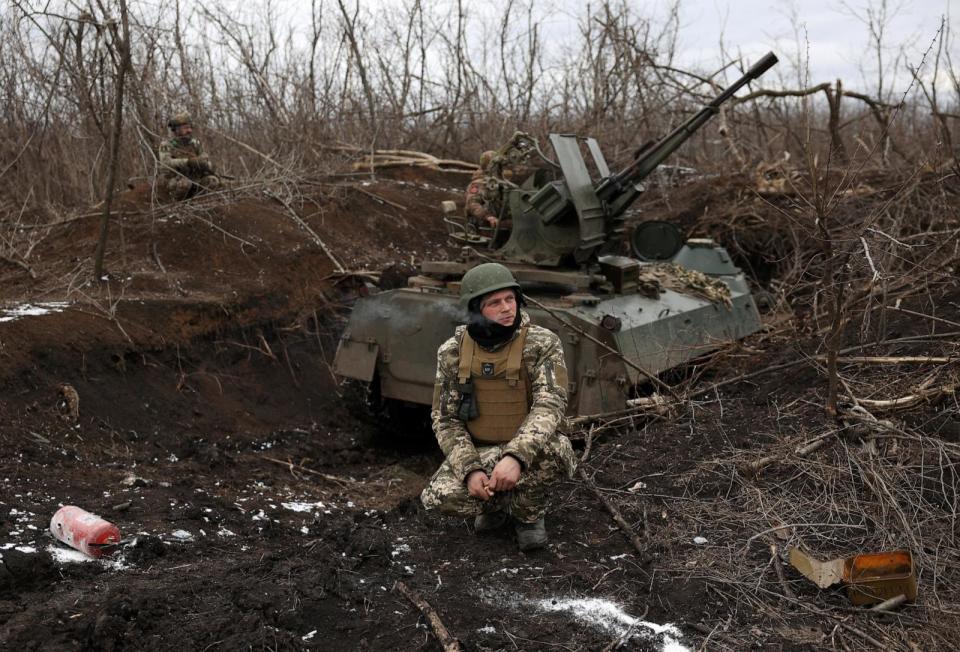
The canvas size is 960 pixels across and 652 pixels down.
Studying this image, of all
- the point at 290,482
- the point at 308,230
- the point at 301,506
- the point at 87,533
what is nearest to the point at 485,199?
the point at 290,482

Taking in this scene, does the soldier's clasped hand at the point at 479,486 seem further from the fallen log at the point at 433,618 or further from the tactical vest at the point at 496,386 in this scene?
the fallen log at the point at 433,618

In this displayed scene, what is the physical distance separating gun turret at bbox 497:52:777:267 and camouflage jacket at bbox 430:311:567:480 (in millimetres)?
3234

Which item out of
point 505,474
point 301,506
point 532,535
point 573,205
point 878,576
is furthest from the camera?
point 573,205

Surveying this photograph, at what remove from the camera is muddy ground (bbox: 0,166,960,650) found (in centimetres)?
357

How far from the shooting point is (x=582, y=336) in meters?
6.77

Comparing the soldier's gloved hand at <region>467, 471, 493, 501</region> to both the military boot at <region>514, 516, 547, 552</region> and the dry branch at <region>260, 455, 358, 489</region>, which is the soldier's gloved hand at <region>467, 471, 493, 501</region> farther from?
the dry branch at <region>260, 455, 358, 489</region>

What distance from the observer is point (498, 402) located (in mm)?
4453

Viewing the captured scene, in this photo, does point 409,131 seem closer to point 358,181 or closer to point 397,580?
point 358,181

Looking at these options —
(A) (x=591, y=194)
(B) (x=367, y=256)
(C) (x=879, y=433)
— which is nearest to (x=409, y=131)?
(B) (x=367, y=256)

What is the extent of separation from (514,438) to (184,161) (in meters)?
7.40

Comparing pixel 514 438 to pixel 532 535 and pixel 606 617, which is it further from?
pixel 606 617

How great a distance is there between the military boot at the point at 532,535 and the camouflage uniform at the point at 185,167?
7.12 meters

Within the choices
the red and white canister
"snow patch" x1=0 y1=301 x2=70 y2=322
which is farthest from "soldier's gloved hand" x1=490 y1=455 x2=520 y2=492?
"snow patch" x1=0 y1=301 x2=70 y2=322

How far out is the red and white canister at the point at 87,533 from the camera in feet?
14.7
